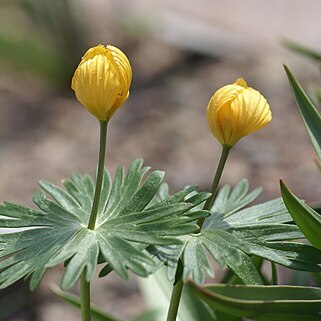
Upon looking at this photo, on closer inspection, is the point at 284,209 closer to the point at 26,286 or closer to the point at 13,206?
the point at 13,206

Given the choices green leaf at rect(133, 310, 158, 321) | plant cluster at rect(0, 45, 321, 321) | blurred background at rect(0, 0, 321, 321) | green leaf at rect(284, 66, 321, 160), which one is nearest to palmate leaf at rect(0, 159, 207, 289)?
plant cluster at rect(0, 45, 321, 321)

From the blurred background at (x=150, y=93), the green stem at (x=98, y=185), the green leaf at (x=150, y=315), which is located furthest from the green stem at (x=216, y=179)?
the blurred background at (x=150, y=93)

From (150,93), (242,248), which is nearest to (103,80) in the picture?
(242,248)

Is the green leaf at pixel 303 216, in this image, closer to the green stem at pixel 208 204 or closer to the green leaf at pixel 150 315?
the green stem at pixel 208 204

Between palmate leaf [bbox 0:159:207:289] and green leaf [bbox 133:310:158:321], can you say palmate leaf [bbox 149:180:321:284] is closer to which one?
palmate leaf [bbox 0:159:207:289]

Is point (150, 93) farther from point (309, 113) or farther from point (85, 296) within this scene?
point (85, 296)

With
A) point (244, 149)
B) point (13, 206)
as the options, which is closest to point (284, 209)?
point (13, 206)
